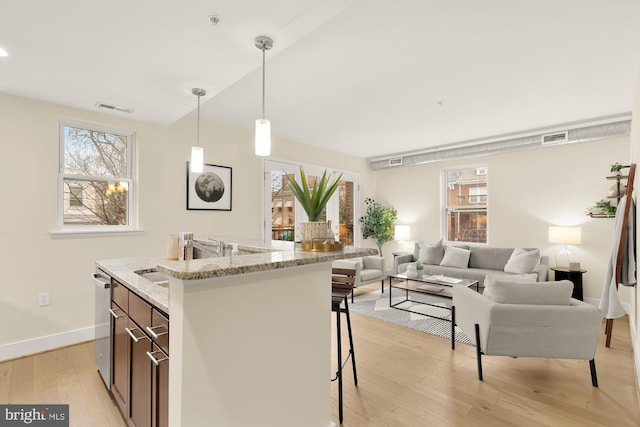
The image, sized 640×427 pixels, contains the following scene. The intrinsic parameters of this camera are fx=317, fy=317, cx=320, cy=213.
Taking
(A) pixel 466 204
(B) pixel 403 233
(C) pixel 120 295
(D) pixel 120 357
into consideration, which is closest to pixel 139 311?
(C) pixel 120 295

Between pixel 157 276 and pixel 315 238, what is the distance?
4.42ft

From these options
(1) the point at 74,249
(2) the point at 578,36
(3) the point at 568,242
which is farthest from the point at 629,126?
(1) the point at 74,249

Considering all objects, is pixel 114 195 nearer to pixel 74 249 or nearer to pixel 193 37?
pixel 74 249

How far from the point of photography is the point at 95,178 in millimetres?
3420

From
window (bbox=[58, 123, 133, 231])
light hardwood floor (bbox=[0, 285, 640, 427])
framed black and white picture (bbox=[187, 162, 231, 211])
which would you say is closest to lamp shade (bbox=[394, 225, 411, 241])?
light hardwood floor (bbox=[0, 285, 640, 427])

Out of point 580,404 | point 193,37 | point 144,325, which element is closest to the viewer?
point 144,325

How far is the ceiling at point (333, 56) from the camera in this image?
6.12ft

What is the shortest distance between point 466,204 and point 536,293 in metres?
3.74

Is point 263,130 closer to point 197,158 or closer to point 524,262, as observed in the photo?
point 197,158

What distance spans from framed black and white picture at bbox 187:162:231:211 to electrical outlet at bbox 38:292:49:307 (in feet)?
5.34

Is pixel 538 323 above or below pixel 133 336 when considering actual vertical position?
below

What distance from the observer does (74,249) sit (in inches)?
129

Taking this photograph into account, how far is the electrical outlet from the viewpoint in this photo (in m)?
3.09

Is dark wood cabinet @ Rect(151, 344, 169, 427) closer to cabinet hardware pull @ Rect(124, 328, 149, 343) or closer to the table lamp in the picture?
cabinet hardware pull @ Rect(124, 328, 149, 343)
